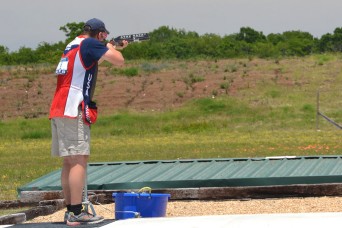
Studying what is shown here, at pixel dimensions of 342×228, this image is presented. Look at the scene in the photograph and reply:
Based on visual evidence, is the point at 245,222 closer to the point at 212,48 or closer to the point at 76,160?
the point at 76,160

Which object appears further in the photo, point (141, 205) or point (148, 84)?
point (148, 84)

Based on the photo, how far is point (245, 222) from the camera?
6.27 meters

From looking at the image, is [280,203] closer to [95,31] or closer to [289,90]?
[95,31]

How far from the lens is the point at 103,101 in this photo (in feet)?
113

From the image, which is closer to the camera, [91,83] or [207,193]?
[91,83]

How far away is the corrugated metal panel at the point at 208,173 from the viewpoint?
904cm

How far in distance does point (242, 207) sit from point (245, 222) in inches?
89.7

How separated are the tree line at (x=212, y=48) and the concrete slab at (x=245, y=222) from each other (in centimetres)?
4298

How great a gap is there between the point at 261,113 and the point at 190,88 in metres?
6.51

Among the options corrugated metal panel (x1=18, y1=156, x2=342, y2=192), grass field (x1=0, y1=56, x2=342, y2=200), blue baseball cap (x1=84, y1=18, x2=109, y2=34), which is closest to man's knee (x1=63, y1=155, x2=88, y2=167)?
blue baseball cap (x1=84, y1=18, x2=109, y2=34)

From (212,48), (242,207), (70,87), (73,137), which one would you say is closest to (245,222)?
(73,137)

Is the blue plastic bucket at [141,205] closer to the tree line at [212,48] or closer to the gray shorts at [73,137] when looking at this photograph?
the gray shorts at [73,137]

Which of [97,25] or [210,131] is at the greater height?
[97,25]

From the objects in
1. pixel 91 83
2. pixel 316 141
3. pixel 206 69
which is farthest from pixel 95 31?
pixel 206 69
